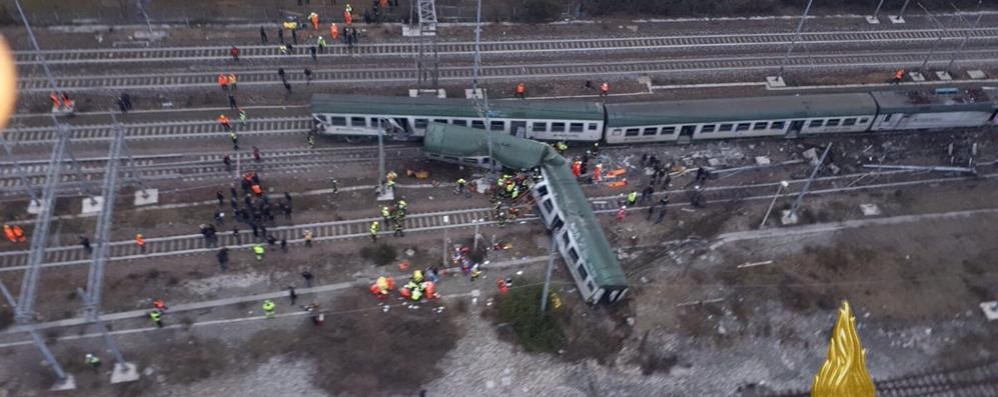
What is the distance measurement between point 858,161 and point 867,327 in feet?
40.5

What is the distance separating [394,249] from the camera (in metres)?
37.9

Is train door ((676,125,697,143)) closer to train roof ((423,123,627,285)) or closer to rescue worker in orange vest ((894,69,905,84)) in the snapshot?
train roof ((423,123,627,285))

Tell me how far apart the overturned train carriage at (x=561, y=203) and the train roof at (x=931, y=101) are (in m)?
21.4

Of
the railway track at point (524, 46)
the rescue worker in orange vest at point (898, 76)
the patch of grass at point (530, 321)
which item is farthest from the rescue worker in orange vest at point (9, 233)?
the rescue worker in orange vest at point (898, 76)

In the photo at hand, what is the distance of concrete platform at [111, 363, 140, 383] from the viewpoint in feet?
106

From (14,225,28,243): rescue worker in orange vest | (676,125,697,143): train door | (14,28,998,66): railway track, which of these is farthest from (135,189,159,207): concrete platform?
(676,125,697,143): train door

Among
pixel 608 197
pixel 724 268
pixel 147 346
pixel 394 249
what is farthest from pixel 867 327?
pixel 147 346

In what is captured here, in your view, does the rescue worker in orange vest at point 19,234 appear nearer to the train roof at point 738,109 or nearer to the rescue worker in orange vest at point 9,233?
the rescue worker in orange vest at point 9,233

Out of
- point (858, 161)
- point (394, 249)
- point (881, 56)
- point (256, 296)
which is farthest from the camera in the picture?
point (881, 56)

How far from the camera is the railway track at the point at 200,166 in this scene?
39156 millimetres

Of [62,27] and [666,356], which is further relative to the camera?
[62,27]

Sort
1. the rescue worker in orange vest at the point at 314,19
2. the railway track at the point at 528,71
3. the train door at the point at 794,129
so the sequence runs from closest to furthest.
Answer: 1. the railway track at the point at 528,71
2. the train door at the point at 794,129
3. the rescue worker in orange vest at the point at 314,19

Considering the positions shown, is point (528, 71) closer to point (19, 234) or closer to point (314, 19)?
point (314, 19)

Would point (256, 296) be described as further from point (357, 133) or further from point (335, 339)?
point (357, 133)
